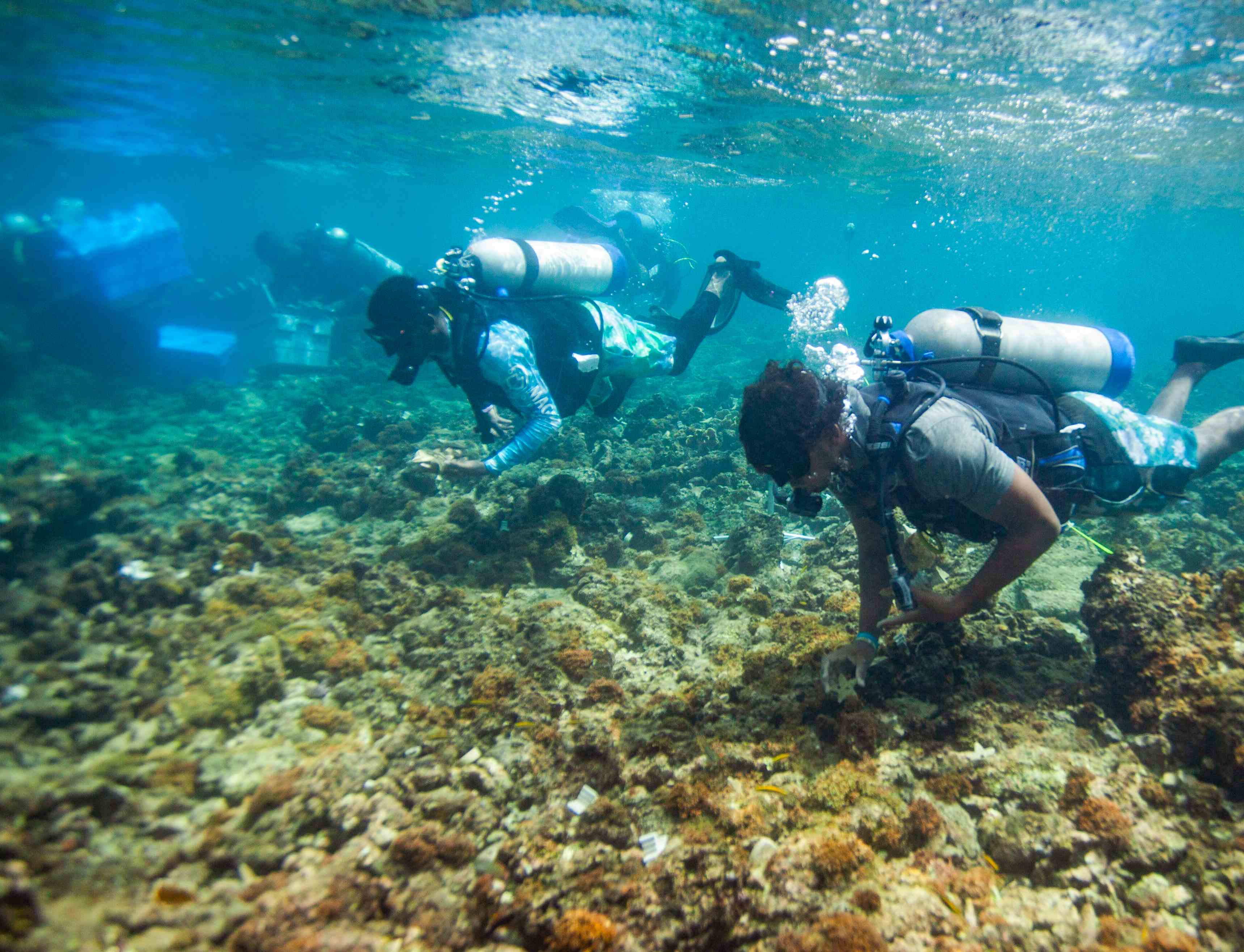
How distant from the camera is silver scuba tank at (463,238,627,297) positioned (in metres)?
6.28

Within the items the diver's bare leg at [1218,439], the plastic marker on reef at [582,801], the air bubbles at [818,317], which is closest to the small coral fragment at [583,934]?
the plastic marker on reef at [582,801]

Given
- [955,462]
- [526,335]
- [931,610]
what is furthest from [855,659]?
[526,335]

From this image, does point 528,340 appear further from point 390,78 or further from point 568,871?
point 390,78

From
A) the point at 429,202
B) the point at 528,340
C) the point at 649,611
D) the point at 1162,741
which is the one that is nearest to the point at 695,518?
the point at 649,611

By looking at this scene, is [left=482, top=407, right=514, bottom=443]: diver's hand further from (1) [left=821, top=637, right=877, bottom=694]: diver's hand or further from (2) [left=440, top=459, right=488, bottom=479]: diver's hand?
(1) [left=821, top=637, right=877, bottom=694]: diver's hand

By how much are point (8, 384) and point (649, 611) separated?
17158 mm

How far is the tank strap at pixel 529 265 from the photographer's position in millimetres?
6465

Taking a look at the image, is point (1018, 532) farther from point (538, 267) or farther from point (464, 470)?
point (538, 267)

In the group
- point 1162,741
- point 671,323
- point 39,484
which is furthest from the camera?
point 671,323

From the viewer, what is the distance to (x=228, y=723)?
2.74 m

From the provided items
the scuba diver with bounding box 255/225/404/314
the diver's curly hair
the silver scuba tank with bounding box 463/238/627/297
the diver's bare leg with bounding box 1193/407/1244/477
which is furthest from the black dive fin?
the scuba diver with bounding box 255/225/404/314

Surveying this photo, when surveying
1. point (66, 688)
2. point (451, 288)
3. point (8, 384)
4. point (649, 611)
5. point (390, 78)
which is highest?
point (390, 78)

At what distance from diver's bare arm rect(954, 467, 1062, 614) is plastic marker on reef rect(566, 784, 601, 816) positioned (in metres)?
2.17

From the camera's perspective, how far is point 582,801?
7.93ft
